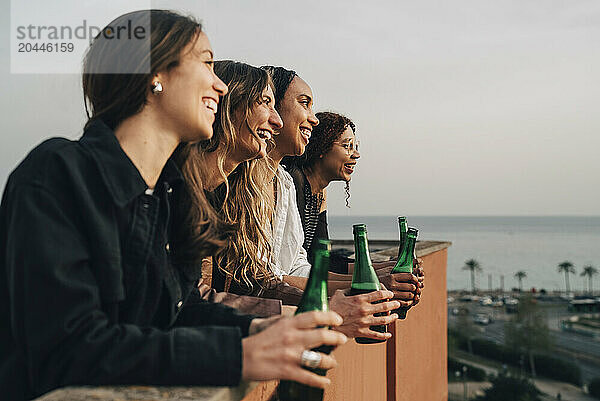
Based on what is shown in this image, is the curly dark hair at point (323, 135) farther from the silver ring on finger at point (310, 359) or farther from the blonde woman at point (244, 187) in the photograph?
the silver ring on finger at point (310, 359)

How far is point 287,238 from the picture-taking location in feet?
11.3

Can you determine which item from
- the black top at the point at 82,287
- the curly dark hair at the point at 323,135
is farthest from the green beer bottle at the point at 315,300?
the curly dark hair at the point at 323,135

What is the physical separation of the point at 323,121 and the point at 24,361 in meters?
3.77

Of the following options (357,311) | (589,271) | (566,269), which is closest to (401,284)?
(357,311)

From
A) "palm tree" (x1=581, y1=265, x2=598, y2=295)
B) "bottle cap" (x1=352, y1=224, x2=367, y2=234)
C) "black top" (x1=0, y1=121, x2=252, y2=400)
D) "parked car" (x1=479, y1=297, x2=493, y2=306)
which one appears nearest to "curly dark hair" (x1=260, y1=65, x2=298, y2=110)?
"bottle cap" (x1=352, y1=224, x2=367, y2=234)

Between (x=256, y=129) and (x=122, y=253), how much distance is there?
158 cm

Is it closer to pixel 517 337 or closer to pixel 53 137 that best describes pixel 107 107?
pixel 53 137

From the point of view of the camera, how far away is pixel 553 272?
11419 cm

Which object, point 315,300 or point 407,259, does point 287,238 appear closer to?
point 407,259

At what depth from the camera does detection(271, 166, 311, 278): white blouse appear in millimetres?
3352

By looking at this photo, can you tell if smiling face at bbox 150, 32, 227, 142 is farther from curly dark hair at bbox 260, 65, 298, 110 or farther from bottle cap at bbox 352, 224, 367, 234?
curly dark hair at bbox 260, 65, 298, 110

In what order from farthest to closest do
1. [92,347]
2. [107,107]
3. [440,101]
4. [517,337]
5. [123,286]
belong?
[517,337] < [440,101] < [107,107] < [123,286] < [92,347]

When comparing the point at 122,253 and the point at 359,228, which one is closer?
the point at 122,253

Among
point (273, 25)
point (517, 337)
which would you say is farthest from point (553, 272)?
point (273, 25)
